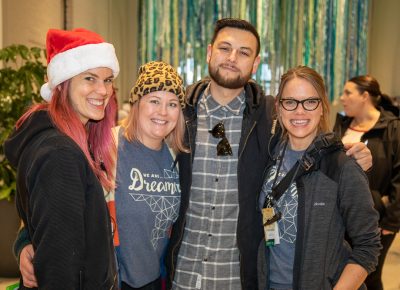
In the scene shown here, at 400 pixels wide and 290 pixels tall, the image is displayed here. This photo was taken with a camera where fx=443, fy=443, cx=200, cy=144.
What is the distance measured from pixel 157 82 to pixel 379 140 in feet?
6.25

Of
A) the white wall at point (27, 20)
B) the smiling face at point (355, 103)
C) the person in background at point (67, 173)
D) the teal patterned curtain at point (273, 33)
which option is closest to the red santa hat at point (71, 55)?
the person in background at point (67, 173)

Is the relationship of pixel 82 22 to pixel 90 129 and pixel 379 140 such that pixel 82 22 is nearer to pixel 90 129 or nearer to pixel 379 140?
pixel 379 140

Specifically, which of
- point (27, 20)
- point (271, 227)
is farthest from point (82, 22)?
point (271, 227)

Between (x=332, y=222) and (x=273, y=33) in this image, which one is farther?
(x=273, y=33)

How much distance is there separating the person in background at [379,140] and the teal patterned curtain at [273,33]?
3074mm

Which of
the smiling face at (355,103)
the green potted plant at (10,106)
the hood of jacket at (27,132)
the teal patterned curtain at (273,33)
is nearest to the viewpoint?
the hood of jacket at (27,132)

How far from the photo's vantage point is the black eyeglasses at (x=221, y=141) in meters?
2.12

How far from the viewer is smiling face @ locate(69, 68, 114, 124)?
1.51m

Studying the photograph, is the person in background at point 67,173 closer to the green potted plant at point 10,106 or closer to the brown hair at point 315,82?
the brown hair at point 315,82

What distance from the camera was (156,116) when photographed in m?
1.99

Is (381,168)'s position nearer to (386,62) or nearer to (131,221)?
(131,221)

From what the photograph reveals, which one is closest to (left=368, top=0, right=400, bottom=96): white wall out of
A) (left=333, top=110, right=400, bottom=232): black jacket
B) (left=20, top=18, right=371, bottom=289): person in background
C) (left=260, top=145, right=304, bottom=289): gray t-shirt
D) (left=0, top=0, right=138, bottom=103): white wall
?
(left=0, top=0, right=138, bottom=103): white wall

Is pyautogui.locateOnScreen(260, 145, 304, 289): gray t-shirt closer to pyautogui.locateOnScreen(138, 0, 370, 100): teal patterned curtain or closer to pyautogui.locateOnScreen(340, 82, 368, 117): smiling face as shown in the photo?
pyautogui.locateOnScreen(340, 82, 368, 117): smiling face

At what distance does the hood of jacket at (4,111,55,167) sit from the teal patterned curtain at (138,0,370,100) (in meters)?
5.21
